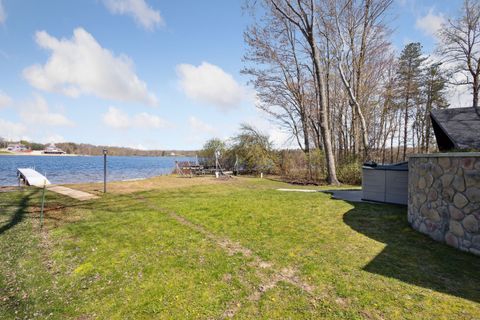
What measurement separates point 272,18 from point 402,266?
16268 millimetres

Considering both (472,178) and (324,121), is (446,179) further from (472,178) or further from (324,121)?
(324,121)

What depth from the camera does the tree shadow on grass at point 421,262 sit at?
318 centimetres

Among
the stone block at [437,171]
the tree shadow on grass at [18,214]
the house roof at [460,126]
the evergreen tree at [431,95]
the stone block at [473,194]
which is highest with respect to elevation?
the evergreen tree at [431,95]

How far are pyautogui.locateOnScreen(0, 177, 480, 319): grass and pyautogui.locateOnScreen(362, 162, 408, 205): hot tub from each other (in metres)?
0.86

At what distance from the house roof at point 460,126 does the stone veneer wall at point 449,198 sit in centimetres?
63

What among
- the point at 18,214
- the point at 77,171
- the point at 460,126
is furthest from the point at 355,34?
the point at 77,171

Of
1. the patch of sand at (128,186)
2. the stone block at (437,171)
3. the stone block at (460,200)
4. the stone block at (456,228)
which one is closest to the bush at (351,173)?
the patch of sand at (128,186)

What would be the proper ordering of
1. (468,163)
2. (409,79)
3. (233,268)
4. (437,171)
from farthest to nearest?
1. (409,79)
2. (437,171)
3. (468,163)
4. (233,268)

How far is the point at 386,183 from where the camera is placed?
765 centimetres

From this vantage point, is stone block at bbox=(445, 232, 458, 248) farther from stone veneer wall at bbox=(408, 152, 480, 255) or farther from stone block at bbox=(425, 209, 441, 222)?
stone block at bbox=(425, 209, 441, 222)

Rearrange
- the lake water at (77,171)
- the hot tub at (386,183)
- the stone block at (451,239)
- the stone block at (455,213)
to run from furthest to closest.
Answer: the lake water at (77,171) < the hot tub at (386,183) < the stone block at (451,239) < the stone block at (455,213)

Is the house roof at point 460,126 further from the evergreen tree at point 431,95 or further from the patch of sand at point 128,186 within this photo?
the evergreen tree at point 431,95

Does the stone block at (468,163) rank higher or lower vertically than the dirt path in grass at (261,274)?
higher

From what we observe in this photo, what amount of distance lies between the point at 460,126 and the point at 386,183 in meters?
2.70
